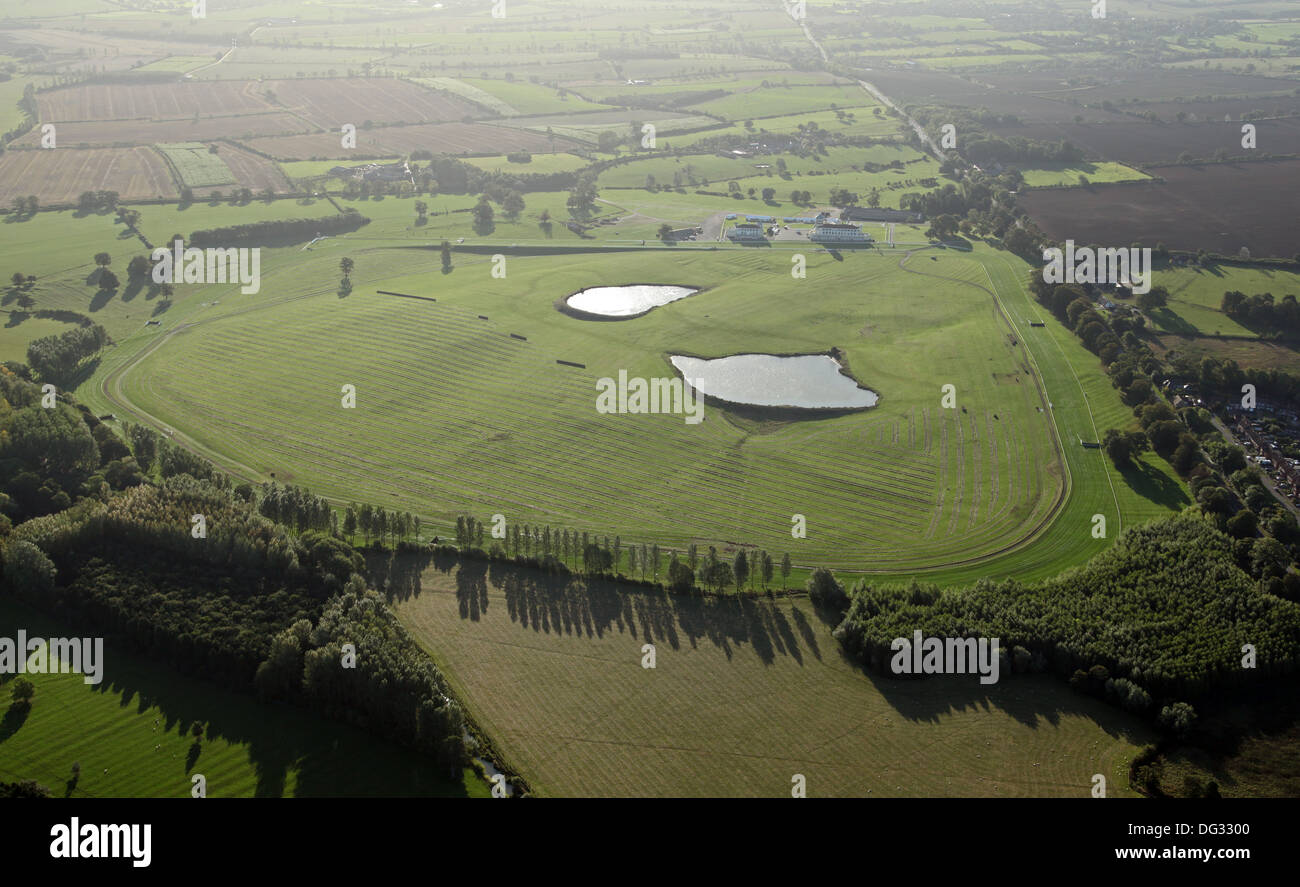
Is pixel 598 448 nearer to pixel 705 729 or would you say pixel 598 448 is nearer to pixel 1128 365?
pixel 705 729

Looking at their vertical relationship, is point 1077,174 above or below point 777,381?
above

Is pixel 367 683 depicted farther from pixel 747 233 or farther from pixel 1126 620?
pixel 747 233

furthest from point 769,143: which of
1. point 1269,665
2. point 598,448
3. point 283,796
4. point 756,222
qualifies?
point 283,796

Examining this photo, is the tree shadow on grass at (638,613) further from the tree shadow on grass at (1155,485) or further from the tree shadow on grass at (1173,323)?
the tree shadow on grass at (1173,323)

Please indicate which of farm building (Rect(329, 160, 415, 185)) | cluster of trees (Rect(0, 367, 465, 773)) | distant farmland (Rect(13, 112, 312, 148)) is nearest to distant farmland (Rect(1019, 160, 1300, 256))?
farm building (Rect(329, 160, 415, 185))

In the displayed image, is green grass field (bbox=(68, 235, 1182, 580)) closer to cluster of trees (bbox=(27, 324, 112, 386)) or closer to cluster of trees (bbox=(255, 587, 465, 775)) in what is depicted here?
cluster of trees (bbox=(27, 324, 112, 386))

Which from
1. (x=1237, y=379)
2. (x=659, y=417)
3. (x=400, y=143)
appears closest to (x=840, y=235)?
(x=1237, y=379)

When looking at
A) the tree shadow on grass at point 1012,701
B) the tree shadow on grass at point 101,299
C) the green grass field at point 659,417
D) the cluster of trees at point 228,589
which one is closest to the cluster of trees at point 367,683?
the cluster of trees at point 228,589
